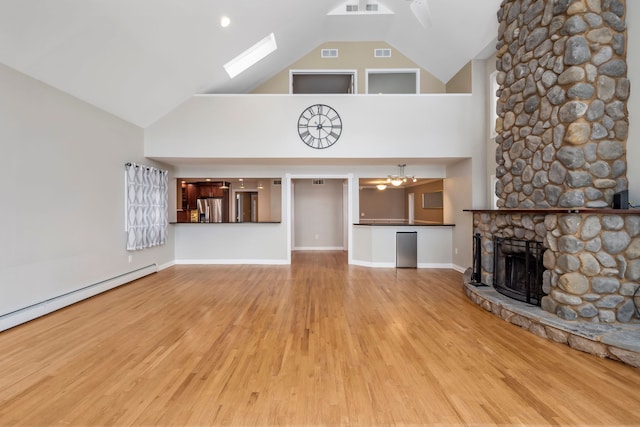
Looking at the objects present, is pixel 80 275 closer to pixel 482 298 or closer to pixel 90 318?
pixel 90 318

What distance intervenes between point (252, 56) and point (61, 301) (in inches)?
200

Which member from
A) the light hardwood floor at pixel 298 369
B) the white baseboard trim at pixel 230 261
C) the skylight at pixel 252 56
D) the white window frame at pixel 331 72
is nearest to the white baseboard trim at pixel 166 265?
the white baseboard trim at pixel 230 261

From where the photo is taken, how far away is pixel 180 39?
14.1 feet

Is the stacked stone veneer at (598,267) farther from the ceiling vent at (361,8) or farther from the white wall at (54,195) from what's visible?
the white wall at (54,195)

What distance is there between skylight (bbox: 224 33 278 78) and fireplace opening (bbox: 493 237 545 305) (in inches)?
A: 206

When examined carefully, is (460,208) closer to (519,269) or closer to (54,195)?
(519,269)

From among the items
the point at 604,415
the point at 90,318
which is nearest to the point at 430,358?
the point at 604,415

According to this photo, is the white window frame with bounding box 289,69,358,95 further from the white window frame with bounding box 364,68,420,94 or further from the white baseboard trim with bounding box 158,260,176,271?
the white baseboard trim with bounding box 158,260,176,271

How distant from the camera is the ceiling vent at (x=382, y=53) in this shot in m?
7.01

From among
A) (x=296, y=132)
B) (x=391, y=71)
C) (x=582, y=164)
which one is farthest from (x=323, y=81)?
(x=582, y=164)

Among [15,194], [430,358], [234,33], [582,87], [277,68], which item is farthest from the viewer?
[277,68]

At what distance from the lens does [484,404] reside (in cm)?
196

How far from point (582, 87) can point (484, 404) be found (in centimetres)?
324

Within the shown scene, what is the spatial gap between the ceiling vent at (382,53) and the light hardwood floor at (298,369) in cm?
561
